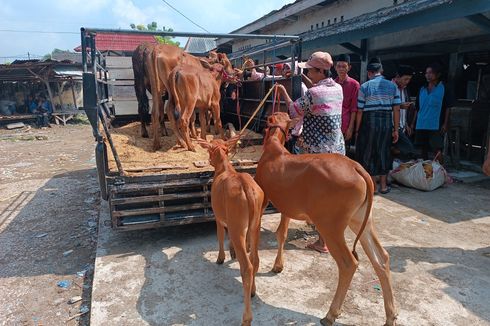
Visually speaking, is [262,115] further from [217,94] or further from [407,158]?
[407,158]

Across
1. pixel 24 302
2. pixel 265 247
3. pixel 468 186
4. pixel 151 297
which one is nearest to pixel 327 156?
pixel 265 247

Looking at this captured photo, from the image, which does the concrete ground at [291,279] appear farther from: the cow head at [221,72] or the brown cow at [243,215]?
the cow head at [221,72]

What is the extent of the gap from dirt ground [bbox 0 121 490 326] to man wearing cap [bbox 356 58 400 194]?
26.8 inches

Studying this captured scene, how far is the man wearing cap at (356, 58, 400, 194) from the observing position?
5.08 m

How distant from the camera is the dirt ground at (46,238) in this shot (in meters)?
3.38

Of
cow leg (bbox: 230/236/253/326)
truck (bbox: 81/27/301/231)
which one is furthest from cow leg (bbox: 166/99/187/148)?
cow leg (bbox: 230/236/253/326)

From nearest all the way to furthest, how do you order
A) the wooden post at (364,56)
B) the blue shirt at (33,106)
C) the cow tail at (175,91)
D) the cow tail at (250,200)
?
the cow tail at (250,200)
the cow tail at (175,91)
the wooden post at (364,56)
the blue shirt at (33,106)

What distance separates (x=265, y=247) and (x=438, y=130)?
452cm

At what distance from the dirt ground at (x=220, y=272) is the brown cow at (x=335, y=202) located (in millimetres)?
340

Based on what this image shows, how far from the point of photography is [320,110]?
3643 mm

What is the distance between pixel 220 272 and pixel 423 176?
4.16 metres

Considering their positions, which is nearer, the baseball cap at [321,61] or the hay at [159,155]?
the baseball cap at [321,61]

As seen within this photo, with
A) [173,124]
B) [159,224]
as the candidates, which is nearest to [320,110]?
[159,224]

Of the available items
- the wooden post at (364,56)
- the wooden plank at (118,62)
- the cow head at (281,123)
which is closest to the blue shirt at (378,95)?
the cow head at (281,123)
